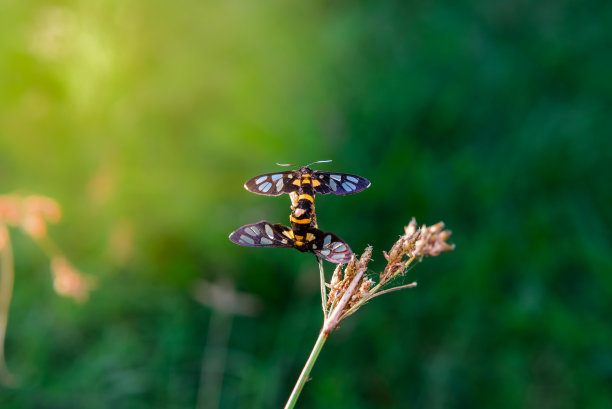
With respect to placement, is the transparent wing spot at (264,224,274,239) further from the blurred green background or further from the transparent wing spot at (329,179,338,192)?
the blurred green background

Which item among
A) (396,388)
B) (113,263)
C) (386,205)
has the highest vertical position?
(386,205)

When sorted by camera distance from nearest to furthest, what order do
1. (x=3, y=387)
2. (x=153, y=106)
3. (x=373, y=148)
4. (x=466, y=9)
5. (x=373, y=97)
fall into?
(x=3, y=387) < (x=153, y=106) < (x=373, y=148) < (x=373, y=97) < (x=466, y=9)

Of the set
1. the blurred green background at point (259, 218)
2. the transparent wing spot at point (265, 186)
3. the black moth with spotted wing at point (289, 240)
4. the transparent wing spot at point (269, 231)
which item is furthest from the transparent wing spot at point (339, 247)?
the blurred green background at point (259, 218)

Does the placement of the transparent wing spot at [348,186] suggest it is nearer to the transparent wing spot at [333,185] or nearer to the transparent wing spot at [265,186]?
the transparent wing spot at [333,185]

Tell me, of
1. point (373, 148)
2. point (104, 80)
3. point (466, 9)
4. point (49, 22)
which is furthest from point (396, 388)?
point (466, 9)

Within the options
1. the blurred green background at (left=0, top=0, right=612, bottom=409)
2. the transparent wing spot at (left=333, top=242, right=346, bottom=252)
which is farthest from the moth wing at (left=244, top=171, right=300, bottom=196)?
the blurred green background at (left=0, top=0, right=612, bottom=409)

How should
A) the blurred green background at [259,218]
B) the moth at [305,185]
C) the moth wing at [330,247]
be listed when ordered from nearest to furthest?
the moth wing at [330,247] < the moth at [305,185] < the blurred green background at [259,218]

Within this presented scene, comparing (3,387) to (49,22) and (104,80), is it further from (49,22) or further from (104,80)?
(49,22)

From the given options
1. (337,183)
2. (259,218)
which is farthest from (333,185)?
(259,218)
